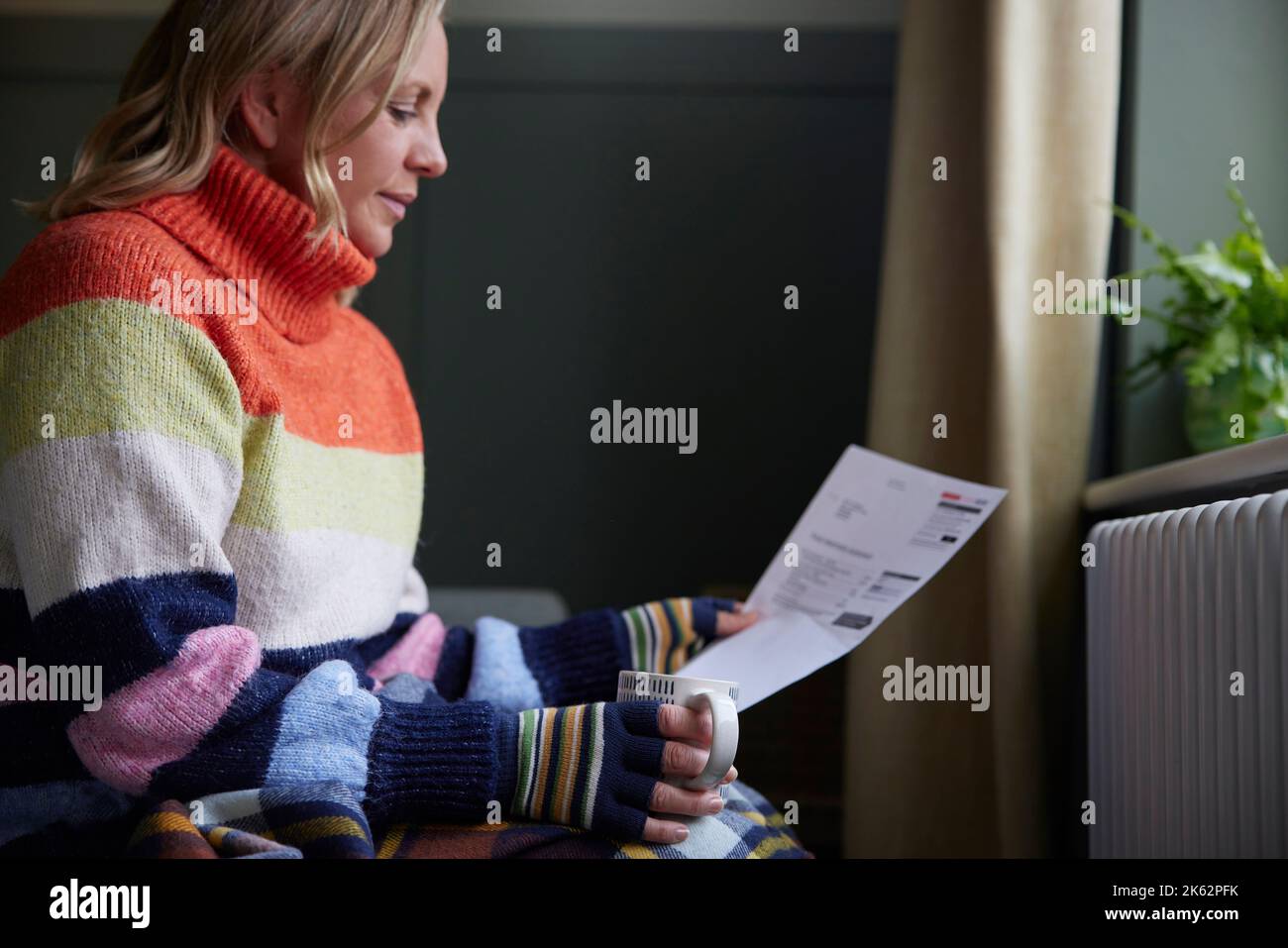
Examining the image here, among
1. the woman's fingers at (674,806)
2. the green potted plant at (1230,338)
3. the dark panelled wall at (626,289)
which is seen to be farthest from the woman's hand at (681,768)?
the dark panelled wall at (626,289)

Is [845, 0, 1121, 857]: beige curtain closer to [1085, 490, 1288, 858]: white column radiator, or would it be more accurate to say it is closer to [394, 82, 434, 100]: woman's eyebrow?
[1085, 490, 1288, 858]: white column radiator

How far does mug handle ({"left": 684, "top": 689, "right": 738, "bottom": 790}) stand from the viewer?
2.47 feet

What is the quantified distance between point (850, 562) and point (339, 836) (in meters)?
0.58

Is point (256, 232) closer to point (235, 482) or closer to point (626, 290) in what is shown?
point (235, 482)

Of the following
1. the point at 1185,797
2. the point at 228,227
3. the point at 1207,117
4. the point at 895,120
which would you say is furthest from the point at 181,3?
the point at 1207,117

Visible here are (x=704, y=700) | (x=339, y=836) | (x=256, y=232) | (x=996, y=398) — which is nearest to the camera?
(x=339, y=836)

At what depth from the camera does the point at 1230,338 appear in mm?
1174

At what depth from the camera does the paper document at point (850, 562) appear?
1007 mm

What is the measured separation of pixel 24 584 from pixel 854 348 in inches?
52.4

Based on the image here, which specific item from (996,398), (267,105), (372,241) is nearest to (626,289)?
(996,398)

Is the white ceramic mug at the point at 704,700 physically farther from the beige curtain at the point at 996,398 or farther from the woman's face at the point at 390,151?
the beige curtain at the point at 996,398

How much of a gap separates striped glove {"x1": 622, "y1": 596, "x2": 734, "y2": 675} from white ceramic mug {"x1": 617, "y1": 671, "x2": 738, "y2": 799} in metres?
0.24

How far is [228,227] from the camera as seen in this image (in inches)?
34.4

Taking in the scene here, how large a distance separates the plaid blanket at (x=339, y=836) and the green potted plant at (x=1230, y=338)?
0.74m
